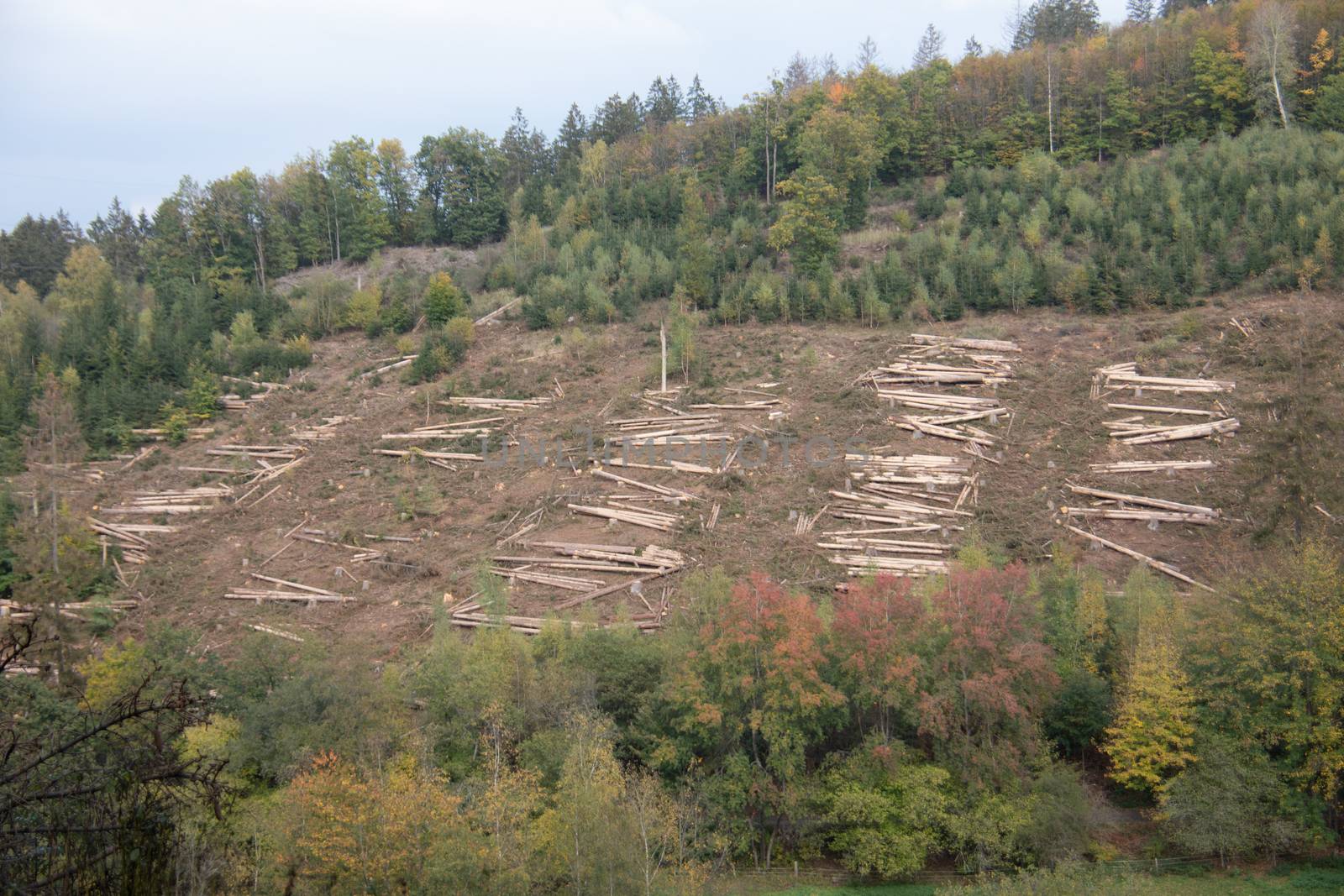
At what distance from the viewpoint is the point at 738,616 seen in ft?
62.4

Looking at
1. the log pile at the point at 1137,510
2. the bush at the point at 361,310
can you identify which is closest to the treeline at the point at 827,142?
the bush at the point at 361,310

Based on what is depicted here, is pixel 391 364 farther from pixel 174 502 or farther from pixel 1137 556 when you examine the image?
pixel 1137 556

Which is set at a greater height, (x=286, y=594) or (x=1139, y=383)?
(x=1139, y=383)

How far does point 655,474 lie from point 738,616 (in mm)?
11688

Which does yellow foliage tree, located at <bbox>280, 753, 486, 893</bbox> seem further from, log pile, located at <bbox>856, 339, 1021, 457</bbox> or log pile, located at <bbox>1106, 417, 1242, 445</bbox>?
log pile, located at <bbox>1106, 417, 1242, 445</bbox>

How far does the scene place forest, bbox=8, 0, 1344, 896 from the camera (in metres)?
14.3

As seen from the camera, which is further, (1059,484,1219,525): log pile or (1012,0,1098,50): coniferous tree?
(1012,0,1098,50): coniferous tree

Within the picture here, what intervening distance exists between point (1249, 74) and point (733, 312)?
28.8 metres

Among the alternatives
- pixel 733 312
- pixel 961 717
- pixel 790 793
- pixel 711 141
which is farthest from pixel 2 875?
pixel 711 141

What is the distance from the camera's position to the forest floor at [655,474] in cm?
2598

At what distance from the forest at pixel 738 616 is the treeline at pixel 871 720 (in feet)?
0.29

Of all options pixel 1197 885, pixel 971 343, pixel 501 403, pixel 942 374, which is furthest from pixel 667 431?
pixel 1197 885

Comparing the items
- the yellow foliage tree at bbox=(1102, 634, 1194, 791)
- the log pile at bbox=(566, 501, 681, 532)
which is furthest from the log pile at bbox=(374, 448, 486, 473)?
the yellow foliage tree at bbox=(1102, 634, 1194, 791)

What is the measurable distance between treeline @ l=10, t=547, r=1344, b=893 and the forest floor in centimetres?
245
